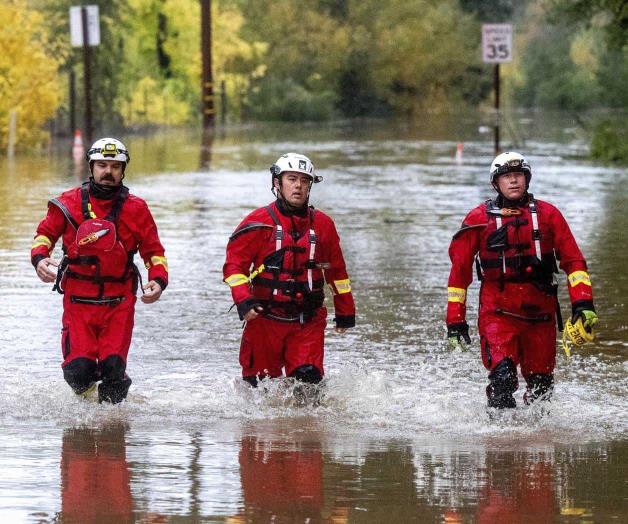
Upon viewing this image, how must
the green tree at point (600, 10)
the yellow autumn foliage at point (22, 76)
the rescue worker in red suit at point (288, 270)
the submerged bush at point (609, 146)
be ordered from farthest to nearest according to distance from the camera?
the yellow autumn foliage at point (22, 76) → the submerged bush at point (609, 146) → the green tree at point (600, 10) → the rescue worker in red suit at point (288, 270)

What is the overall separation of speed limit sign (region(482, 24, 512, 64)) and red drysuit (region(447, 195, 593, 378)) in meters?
29.3

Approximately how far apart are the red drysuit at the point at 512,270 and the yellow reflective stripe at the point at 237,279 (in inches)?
46.3

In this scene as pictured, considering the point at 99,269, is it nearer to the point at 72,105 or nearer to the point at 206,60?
the point at 72,105

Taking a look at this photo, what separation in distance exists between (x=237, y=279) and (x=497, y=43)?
2973 centimetres

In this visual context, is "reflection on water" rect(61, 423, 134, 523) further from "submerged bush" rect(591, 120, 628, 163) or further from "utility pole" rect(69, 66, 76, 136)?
"utility pole" rect(69, 66, 76, 136)

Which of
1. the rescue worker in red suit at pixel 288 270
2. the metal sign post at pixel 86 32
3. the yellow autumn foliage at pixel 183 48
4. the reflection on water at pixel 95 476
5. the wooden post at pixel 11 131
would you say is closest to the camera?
the reflection on water at pixel 95 476

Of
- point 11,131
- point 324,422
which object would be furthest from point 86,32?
point 324,422

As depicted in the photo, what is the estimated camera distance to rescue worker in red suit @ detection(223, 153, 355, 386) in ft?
33.0

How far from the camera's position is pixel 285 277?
10.1 metres

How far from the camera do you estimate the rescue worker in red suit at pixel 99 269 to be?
9.91 m

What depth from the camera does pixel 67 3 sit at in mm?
55156

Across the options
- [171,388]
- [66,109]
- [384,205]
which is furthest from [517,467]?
[66,109]

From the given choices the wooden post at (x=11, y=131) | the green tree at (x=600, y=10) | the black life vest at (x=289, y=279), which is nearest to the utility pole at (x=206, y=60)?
the wooden post at (x=11, y=131)

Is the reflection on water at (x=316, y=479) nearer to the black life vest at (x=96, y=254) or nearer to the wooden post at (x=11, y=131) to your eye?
the black life vest at (x=96, y=254)
